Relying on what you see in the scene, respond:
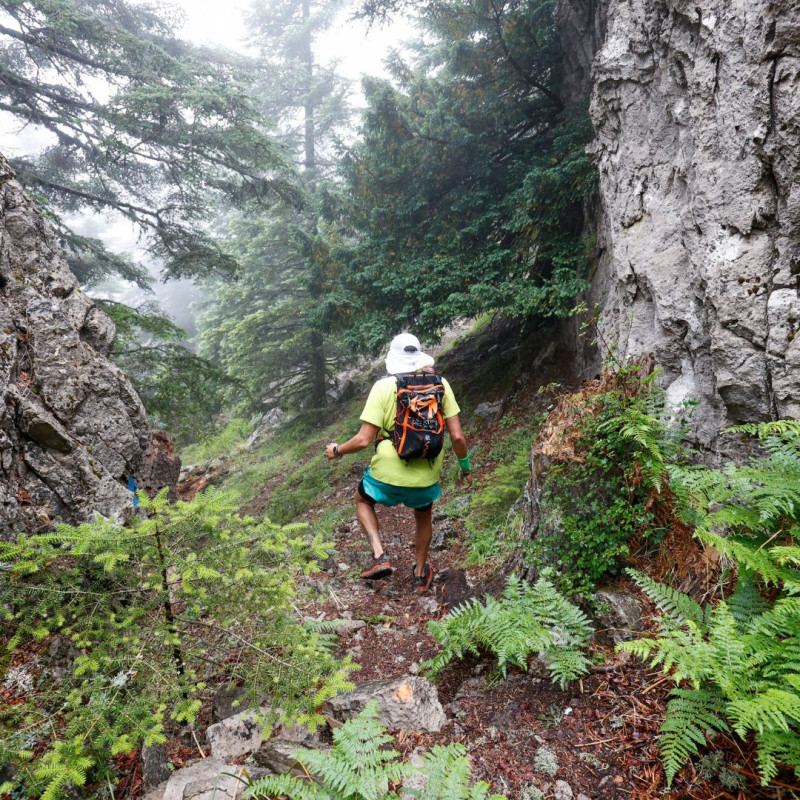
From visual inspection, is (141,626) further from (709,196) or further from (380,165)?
(380,165)

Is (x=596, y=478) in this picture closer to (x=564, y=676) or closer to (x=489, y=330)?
(x=564, y=676)

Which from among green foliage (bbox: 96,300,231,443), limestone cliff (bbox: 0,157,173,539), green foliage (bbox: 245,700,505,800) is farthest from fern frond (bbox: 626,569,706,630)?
green foliage (bbox: 96,300,231,443)

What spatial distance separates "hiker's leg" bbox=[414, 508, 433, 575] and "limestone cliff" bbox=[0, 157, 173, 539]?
3.20 meters

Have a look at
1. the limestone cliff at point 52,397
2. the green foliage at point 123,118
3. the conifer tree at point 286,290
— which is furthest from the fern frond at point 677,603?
the green foliage at point 123,118

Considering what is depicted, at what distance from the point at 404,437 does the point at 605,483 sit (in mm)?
1750

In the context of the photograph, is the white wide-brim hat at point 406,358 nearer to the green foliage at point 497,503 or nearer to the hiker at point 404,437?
the hiker at point 404,437

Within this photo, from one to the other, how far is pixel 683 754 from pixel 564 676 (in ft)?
2.35

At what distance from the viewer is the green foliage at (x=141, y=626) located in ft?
7.22

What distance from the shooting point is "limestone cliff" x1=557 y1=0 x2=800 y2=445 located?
339 centimetres

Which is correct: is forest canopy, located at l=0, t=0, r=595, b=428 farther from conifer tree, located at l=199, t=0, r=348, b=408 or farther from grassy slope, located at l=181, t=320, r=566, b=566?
grassy slope, located at l=181, t=320, r=566, b=566

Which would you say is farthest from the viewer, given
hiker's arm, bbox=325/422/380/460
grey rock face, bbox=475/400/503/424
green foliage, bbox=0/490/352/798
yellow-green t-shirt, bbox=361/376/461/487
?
grey rock face, bbox=475/400/503/424

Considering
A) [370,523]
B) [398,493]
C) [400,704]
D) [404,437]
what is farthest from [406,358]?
[400,704]

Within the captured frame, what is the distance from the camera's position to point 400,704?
280 cm

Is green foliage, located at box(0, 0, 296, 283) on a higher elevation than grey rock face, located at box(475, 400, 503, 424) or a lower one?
higher
